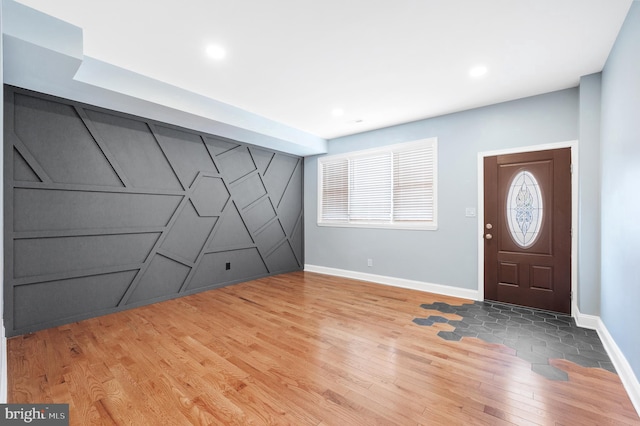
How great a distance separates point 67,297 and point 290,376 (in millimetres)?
2789

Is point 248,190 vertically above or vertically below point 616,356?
above

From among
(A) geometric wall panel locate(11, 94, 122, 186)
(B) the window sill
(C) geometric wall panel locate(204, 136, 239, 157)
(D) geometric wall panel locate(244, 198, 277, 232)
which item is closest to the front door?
(B) the window sill

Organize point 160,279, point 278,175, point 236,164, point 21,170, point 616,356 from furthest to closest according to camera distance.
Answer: point 278,175
point 236,164
point 160,279
point 21,170
point 616,356

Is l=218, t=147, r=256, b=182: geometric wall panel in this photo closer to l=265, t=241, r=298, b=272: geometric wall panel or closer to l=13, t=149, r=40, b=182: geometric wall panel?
l=265, t=241, r=298, b=272: geometric wall panel

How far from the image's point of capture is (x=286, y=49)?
267 cm

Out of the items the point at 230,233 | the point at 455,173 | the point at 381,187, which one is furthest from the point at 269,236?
the point at 455,173

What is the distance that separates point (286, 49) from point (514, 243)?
12.1ft

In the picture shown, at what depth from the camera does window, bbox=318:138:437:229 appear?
454cm

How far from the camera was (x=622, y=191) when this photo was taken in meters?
2.23

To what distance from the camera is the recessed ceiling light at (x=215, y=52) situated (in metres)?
2.63

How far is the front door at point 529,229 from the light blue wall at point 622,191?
659mm

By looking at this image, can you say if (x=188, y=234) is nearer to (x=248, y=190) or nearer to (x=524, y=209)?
(x=248, y=190)

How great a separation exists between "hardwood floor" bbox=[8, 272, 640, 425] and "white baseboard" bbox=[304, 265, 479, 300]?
1.19 m

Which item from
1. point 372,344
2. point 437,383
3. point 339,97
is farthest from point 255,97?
point 437,383
